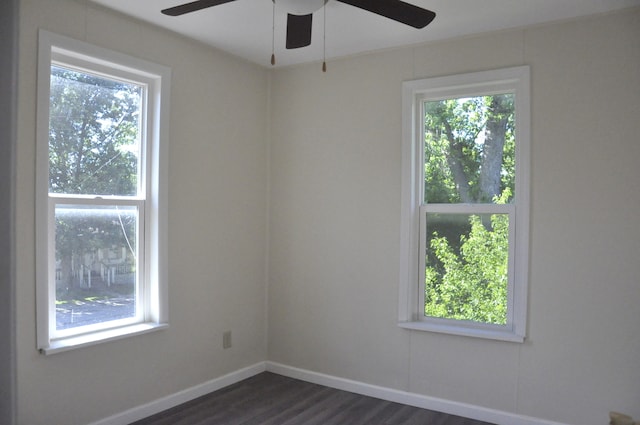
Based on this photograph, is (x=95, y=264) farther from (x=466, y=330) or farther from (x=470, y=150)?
(x=470, y=150)

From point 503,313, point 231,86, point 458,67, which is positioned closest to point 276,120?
point 231,86

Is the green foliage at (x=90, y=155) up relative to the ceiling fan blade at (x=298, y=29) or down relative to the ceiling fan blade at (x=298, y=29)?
down

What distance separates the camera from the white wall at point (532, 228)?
3006 millimetres

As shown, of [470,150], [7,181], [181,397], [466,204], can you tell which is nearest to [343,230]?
[466,204]

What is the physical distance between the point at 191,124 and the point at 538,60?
7.74 feet

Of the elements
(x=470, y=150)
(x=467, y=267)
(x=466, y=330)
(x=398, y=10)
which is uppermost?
(x=398, y=10)

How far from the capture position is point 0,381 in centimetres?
246

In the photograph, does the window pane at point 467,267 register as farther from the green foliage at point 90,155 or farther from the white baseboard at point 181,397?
the green foliage at point 90,155

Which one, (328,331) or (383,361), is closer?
(383,361)

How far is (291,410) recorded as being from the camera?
352 cm

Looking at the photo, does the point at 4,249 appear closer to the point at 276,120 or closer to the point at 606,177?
the point at 276,120

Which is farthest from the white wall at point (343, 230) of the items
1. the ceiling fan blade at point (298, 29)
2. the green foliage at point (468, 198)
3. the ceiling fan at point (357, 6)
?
the ceiling fan blade at point (298, 29)

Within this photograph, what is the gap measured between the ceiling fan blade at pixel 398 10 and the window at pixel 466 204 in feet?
3.49

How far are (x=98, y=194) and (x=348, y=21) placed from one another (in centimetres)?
188
